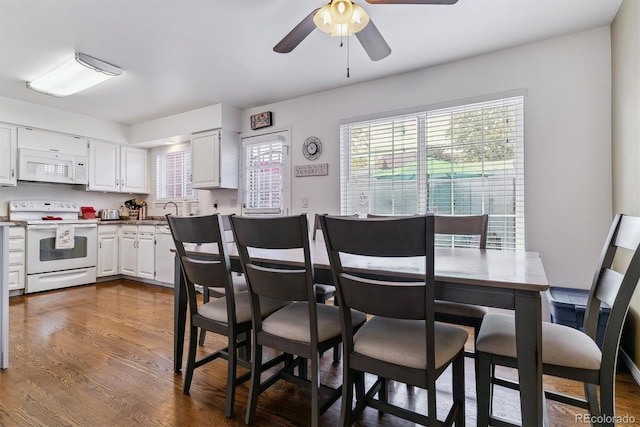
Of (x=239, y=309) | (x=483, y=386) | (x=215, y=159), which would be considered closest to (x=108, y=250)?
(x=215, y=159)

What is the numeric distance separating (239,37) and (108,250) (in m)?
3.86

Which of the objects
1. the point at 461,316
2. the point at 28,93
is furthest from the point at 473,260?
the point at 28,93

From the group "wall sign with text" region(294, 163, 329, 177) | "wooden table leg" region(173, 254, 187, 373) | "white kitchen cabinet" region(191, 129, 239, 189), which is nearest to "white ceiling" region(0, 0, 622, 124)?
"white kitchen cabinet" region(191, 129, 239, 189)

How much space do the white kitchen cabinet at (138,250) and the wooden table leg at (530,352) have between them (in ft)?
14.9

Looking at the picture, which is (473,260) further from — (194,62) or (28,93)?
(28,93)

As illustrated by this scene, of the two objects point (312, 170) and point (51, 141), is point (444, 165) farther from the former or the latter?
point (51, 141)

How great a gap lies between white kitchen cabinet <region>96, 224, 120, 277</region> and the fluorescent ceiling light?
2.00 metres

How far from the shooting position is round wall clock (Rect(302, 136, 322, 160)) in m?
3.75

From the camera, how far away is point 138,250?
4.67 metres

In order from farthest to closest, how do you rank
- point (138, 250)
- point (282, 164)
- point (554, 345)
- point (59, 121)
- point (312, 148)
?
point (138, 250)
point (59, 121)
point (282, 164)
point (312, 148)
point (554, 345)

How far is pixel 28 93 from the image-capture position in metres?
3.71

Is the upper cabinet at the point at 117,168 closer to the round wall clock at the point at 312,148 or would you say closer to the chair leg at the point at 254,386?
the round wall clock at the point at 312,148

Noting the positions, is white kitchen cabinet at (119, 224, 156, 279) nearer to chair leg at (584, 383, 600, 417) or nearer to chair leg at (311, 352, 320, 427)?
chair leg at (311, 352, 320, 427)

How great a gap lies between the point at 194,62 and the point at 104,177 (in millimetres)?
2920
